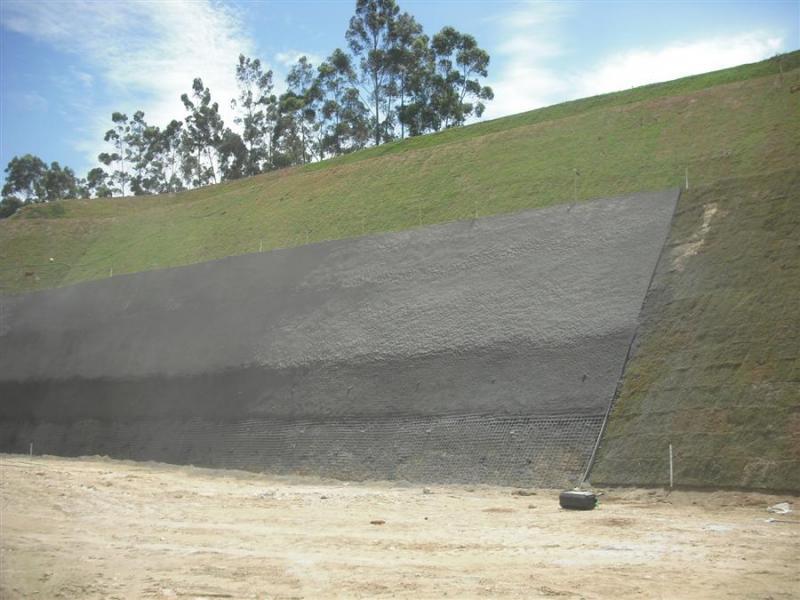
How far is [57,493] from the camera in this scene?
16781mm

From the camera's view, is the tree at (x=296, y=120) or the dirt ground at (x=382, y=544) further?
the tree at (x=296, y=120)

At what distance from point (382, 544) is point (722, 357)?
415 inches

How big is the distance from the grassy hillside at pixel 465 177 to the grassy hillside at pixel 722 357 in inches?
215

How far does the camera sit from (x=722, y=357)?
2012 centimetres

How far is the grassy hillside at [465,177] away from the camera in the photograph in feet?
103

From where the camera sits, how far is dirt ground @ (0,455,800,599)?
10844 millimetres

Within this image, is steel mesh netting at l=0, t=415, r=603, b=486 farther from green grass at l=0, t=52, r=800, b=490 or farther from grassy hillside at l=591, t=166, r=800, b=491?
green grass at l=0, t=52, r=800, b=490

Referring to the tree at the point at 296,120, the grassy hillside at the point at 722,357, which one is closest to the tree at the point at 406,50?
the tree at the point at 296,120

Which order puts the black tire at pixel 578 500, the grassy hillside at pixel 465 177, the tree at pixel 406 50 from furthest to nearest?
1. the tree at pixel 406 50
2. the grassy hillside at pixel 465 177
3. the black tire at pixel 578 500

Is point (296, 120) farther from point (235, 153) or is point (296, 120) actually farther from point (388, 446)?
point (388, 446)

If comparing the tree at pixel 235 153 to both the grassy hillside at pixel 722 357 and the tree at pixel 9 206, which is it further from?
the grassy hillside at pixel 722 357

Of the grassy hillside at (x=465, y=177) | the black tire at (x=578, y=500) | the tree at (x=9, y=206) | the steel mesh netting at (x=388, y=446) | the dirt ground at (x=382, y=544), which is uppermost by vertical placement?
the tree at (x=9, y=206)

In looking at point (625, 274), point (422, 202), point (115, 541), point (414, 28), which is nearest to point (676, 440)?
point (625, 274)

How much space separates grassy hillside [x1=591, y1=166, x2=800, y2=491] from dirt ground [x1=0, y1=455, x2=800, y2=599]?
2.97ft
